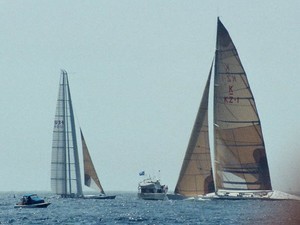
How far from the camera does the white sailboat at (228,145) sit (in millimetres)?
115125

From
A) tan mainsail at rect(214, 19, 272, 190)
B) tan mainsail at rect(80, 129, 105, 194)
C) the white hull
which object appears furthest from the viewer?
the white hull

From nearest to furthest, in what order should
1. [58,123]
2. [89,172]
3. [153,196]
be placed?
[58,123], [89,172], [153,196]

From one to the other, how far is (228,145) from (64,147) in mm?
35594

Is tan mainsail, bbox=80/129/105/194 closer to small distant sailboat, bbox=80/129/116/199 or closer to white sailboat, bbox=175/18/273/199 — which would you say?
small distant sailboat, bbox=80/129/116/199

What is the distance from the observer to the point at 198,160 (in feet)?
382

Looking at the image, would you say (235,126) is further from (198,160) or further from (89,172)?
(89,172)

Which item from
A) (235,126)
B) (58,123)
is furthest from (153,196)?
(235,126)

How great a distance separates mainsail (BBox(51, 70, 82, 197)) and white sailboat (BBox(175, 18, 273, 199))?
1242 inches

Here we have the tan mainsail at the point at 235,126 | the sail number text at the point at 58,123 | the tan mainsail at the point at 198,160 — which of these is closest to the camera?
the tan mainsail at the point at 235,126

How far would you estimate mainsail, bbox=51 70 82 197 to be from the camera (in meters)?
145

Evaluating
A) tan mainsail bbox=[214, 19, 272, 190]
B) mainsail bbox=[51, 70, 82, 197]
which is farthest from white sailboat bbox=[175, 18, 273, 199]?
mainsail bbox=[51, 70, 82, 197]

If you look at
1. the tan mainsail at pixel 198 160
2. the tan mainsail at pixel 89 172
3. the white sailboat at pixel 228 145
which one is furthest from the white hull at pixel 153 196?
the tan mainsail at pixel 198 160

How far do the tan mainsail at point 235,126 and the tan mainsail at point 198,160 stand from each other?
140cm

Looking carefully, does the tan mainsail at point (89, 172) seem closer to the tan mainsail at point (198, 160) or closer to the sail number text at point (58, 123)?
the sail number text at point (58, 123)
